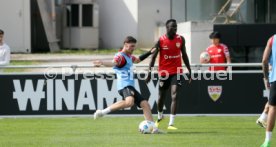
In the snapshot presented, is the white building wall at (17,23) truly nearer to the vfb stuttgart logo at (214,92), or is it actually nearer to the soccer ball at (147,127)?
the vfb stuttgart logo at (214,92)

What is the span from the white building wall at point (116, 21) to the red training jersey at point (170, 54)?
18.0 metres

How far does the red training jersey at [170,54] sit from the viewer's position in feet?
55.1

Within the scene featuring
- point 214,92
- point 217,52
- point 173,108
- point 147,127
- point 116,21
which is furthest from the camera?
point 116,21

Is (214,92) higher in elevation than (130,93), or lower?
lower

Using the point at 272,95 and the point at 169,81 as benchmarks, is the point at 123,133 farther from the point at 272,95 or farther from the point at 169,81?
the point at 272,95

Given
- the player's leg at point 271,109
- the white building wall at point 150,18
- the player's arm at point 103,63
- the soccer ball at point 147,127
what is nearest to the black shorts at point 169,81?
the soccer ball at point 147,127

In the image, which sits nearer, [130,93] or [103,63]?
[103,63]

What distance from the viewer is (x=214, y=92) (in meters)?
19.8

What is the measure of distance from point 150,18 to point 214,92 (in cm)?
→ 1540

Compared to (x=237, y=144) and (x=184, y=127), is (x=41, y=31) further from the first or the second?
(x=237, y=144)

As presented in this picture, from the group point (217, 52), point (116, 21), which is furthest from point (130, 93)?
point (116, 21)

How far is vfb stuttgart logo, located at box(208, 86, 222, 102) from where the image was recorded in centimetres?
1973

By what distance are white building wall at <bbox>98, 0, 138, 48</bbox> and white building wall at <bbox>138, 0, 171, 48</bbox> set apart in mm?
212

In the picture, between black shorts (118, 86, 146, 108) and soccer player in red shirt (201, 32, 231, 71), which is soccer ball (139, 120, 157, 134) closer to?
black shorts (118, 86, 146, 108)
